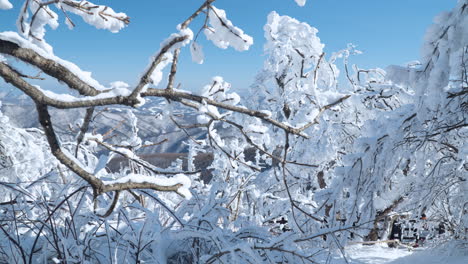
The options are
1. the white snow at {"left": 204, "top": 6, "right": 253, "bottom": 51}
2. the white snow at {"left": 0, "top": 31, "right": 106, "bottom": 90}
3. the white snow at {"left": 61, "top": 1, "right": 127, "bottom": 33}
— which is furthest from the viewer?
the white snow at {"left": 61, "top": 1, "right": 127, "bottom": 33}

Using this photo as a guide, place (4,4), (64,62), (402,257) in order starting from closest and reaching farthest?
(64,62) < (4,4) < (402,257)

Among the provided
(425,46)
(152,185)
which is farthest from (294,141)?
(152,185)

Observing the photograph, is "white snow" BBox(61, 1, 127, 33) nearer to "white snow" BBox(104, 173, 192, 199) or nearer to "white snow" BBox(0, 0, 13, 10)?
"white snow" BBox(0, 0, 13, 10)

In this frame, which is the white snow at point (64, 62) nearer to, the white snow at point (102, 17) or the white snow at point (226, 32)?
the white snow at point (226, 32)

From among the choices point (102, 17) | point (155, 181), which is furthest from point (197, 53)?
point (102, 17)

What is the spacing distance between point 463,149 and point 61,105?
2.74 meters

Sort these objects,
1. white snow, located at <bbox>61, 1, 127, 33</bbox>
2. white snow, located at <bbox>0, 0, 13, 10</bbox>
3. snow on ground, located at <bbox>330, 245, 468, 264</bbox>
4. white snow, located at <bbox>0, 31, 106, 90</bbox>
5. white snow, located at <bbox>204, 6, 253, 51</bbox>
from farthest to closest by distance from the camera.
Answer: snow on ground, located at <bbox>330, 245, 468, 264</bbox>, white snow, located at <bbox>61, 1, 127, 33</bbox>, white snow, located at <bbox>0, 0, 13, 10</bbox>, white snow, located at <bbox>204, 6, 253, 51</bbox>, white snow, located at <bbox>0, 31, 106, 90</bbox>

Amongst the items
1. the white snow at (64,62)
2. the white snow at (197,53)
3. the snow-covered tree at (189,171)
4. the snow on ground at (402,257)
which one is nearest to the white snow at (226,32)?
the snow-covered tree at (189,171)

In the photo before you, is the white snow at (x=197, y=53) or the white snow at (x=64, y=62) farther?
the white snow at (x=197, y=53)

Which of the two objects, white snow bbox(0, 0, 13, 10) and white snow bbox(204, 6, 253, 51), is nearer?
white snow bbox(204, 6, 253, 51)

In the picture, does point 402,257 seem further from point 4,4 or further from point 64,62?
point 4,4

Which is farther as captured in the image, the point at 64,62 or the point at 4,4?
the point at 4,4

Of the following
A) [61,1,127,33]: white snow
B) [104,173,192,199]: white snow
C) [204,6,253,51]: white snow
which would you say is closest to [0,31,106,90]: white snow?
[104,173,192,199]: white snow

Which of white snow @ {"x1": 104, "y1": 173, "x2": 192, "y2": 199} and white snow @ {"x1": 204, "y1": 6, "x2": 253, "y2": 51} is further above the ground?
white snow @ {"x1": 204, "y1": 6, "x2": 253, "y2": 51}
